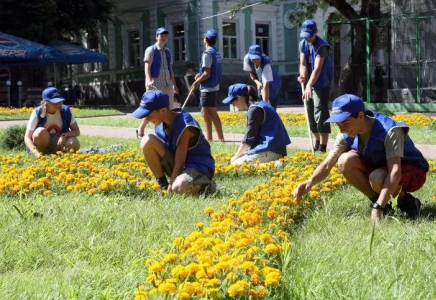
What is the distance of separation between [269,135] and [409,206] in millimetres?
3411

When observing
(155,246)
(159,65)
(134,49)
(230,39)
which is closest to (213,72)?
(159,65)

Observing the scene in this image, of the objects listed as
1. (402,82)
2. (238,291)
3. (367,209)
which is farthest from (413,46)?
(238,291)

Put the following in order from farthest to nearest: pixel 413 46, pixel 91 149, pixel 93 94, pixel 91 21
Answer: pixel 93 94
pixel 91 21
pixel 413 46
pixel 91 149

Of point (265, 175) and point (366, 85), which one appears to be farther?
point (366, 85)

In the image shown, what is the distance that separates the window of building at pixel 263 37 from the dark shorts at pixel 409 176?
3401 cm

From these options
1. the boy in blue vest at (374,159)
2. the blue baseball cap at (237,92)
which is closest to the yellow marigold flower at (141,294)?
the boy in blue vest at (374,159)

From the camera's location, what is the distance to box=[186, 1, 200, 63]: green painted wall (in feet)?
123

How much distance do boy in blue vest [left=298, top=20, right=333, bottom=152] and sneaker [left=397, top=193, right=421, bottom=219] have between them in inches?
182

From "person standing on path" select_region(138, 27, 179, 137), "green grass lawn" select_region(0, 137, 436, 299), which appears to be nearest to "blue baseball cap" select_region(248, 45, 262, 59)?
"person standing on path" select_region(138, 27, 179, 137)

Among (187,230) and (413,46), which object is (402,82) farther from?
(187,230)

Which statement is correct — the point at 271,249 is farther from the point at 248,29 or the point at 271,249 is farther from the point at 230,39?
the point at 248,29

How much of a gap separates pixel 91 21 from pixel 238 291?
118ft

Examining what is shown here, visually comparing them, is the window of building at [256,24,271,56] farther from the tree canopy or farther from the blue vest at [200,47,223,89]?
the blue vest at [200,47,223,89]

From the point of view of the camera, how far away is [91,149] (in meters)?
10.9
